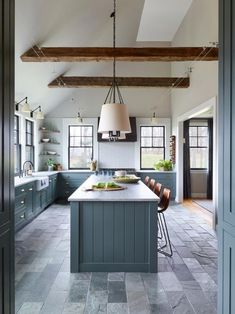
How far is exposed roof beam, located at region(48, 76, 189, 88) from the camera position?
6.93 meters

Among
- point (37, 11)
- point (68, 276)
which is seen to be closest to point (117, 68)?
point (37, 11)

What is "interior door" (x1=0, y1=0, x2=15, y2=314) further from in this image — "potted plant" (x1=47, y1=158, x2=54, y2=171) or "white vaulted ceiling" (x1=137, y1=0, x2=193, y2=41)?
"potted plant" (x1=47, y1=158, x2=54, y2=171)

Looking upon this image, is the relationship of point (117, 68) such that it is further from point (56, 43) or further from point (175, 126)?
point (56, 43)

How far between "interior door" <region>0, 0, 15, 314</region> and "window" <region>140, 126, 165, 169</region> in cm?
735

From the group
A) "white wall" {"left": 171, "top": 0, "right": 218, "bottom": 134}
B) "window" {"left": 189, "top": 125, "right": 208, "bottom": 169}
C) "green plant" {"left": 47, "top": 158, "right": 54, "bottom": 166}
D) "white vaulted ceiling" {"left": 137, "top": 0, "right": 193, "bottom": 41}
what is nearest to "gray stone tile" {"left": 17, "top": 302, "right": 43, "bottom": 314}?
"white wall" {"left": 171, "top": 0, "right": 218, "bottom": 134}

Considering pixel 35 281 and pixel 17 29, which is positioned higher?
pixel 17 29

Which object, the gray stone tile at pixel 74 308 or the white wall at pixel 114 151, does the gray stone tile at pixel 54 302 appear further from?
the white wall at pixel 114 151

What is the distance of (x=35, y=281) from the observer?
9.85 feet

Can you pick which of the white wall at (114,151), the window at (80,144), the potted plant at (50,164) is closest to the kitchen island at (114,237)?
the potted plant at (50,164)

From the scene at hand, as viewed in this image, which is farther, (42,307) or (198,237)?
(198,237)

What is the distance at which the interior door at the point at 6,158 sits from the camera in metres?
1.56

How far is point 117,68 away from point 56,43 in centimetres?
365

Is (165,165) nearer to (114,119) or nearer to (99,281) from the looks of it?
(114,119)

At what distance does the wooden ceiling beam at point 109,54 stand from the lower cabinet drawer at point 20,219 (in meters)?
2.61
